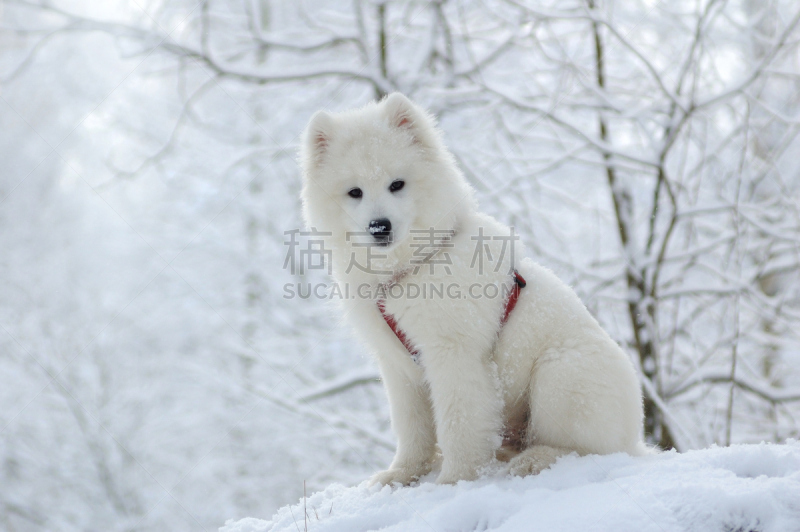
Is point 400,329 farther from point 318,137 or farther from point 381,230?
point 318,137

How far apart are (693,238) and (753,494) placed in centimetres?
498

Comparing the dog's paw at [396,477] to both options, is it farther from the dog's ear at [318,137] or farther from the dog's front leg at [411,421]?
the dog's ear at [318,137]

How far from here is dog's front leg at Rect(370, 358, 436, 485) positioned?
283 cm

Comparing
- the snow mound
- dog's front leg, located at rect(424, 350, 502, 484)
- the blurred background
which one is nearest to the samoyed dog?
dog's front leg, located at rect(424, 350, 502, 484)

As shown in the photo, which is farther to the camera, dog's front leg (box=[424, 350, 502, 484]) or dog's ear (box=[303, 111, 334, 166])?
dog's ear (box=[303, 111, 334, 166])

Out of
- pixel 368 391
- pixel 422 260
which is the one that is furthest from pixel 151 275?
pixel 422 260

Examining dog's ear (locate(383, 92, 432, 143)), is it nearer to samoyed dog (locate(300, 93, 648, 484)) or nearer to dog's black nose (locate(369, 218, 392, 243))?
samoyed dog (locate(300, 93, 648, 484))

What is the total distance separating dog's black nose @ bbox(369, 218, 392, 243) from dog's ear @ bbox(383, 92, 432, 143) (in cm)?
60

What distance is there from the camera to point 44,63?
1041 centimetres

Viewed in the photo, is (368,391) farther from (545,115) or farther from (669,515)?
(669,515)

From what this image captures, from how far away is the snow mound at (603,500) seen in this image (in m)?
1.69

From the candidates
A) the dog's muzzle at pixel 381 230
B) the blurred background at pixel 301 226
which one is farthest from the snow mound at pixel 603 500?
the blurred background at pixel 301 226

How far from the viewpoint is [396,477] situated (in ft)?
8.94

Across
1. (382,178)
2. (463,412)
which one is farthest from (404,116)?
(463,412)
